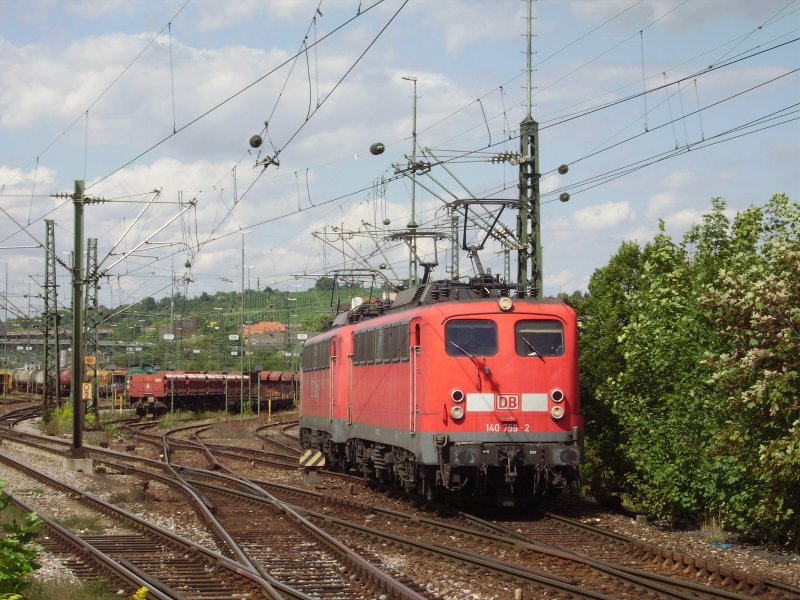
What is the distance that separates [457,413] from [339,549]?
379 centimetres

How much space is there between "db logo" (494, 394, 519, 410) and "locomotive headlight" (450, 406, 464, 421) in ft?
1.75

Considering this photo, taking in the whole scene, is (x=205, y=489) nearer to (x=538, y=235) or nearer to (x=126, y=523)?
(x=126, y=523)

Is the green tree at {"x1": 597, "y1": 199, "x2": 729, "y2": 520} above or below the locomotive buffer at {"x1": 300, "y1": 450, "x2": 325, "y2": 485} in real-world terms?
above

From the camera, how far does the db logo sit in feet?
55.6

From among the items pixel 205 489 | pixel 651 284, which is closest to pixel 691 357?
pixel 651 284

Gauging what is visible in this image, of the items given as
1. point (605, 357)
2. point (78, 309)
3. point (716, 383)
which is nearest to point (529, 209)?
point (605, 357)

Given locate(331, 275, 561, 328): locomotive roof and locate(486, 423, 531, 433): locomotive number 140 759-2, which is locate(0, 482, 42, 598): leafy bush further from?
locate(331, 275, 561, 328): locomotive roof

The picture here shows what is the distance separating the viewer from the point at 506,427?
1684 centimetres

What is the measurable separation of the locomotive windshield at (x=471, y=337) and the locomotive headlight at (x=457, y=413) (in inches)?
32.4

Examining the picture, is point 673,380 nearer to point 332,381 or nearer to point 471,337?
point 471,337

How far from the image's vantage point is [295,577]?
12344 mm

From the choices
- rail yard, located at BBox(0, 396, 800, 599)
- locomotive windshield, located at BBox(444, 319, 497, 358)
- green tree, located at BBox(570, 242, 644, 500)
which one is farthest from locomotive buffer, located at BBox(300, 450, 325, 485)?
locomotive windshield, located at BBox(444, 319, 497, 358)

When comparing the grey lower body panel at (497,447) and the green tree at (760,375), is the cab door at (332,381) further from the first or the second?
the green tree at (760,375)

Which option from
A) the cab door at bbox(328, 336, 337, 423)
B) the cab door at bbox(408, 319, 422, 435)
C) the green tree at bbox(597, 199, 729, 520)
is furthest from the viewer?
the cab door at bbox(328, 336, 337, 423)
